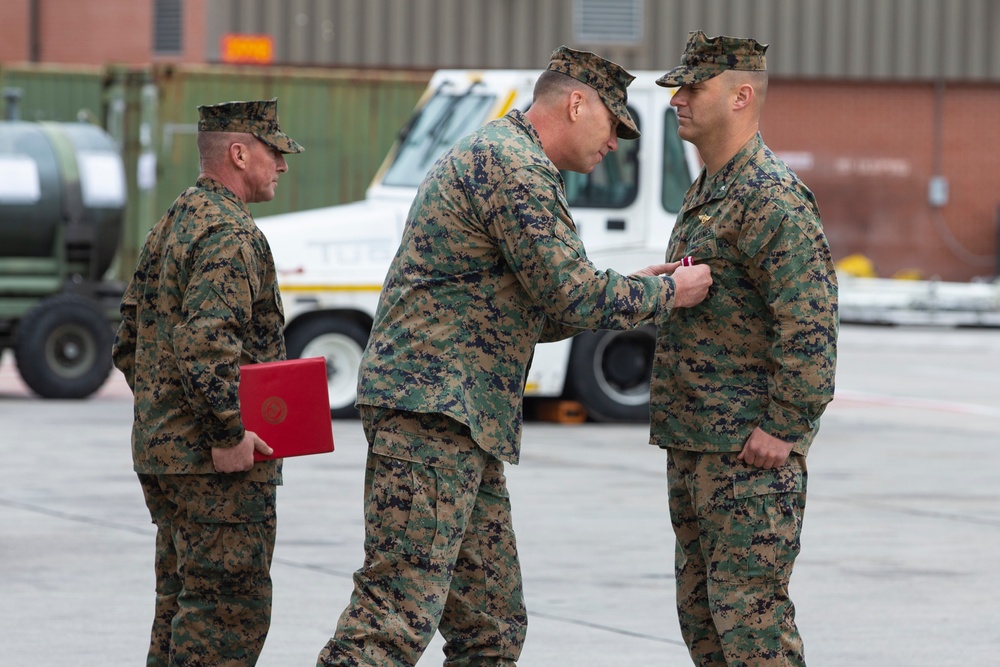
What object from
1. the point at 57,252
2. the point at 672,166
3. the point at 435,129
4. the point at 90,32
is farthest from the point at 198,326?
the point at 90,32

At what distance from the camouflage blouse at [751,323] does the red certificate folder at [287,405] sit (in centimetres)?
98

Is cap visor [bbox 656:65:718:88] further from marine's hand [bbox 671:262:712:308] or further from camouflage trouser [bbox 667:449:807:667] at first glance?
camouflage trouser [bbox 667:449:807:667]

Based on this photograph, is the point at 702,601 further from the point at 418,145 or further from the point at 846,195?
the point at 846,195

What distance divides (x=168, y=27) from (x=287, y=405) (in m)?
26.5

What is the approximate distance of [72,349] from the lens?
1468 cm

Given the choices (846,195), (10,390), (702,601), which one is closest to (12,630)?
(702,601)

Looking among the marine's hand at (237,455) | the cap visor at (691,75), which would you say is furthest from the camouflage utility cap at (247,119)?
the cap visor at (691,75)

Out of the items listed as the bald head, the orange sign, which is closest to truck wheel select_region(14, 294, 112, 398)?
the bald head

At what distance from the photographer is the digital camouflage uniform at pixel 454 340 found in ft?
15.0

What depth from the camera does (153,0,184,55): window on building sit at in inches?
1195

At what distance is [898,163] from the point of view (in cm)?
3228

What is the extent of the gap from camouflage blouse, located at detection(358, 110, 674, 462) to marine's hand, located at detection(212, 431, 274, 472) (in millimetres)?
505

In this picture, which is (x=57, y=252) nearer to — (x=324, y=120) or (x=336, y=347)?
(x=336, y=347)

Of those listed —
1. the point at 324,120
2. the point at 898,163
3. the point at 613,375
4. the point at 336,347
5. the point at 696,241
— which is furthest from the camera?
the point at 898,163
